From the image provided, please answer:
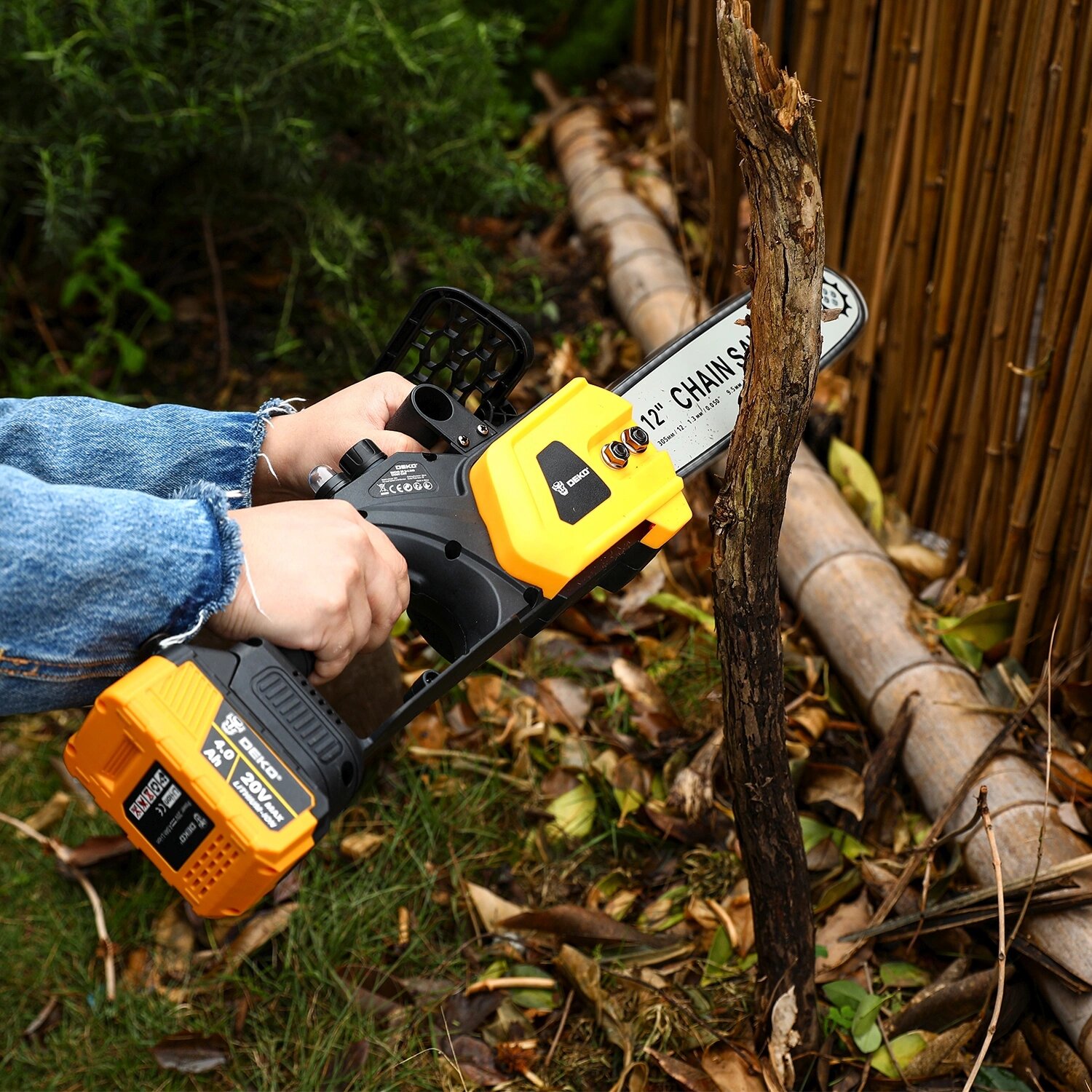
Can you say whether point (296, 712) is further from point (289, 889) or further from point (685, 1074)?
point (289, 889)

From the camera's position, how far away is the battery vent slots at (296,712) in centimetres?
117

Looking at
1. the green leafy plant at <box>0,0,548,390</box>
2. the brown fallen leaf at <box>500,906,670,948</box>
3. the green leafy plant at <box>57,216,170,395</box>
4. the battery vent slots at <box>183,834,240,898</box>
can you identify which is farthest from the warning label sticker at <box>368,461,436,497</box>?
the green leafy plant at <box>57,216,170,395</box>

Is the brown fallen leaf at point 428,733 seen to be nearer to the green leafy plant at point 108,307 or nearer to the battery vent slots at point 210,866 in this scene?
the battery vent slots at point 210,866

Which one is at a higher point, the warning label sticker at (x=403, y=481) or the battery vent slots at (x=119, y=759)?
the warning label sticker at (x=403, y=481)

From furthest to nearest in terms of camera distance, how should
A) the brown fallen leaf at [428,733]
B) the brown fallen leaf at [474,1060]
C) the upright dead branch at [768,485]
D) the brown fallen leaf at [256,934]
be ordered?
the brown fallen leaf at [428,733], the brown fallen leaf at [256,934], the brown fallen leaf at [474,1060], the upright dead branch at [768,485]

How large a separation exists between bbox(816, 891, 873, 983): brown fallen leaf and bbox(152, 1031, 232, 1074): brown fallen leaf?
1.03 metres

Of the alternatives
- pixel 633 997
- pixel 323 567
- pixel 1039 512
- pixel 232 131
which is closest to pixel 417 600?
pixel 323 567

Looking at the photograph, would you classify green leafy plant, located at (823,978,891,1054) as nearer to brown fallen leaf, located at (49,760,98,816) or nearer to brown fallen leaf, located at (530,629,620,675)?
brown fallen leaf, located at (530,629,620,675)

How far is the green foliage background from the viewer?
2547 millimetres

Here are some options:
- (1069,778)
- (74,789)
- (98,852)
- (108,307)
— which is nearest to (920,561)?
(1069,778)

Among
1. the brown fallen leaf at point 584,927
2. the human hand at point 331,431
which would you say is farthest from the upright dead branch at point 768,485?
the human hand at point 331,431

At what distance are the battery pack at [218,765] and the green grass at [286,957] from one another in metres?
0.74

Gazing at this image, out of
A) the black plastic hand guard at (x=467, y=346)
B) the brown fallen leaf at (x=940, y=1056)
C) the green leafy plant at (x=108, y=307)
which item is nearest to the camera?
the black plastic hand guard at (x=467, y=346)

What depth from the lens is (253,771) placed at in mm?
1133
